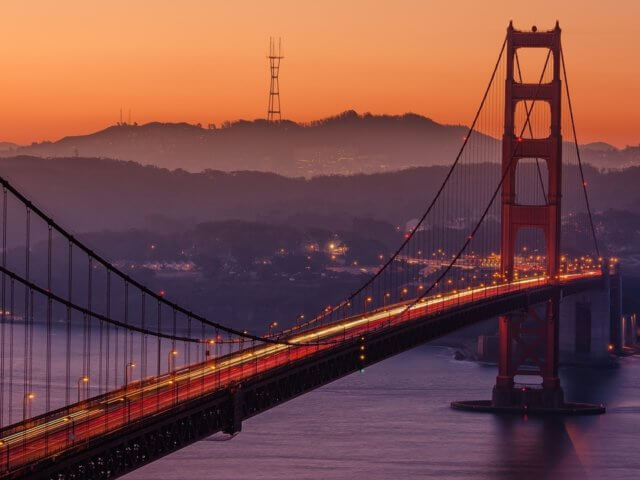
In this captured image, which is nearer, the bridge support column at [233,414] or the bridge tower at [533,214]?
the bridge support column at [233,414]

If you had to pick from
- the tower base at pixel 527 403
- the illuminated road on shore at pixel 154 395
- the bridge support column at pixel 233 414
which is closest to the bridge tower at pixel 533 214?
the tower base at pixel 527 403

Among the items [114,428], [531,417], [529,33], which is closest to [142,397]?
[114,428]

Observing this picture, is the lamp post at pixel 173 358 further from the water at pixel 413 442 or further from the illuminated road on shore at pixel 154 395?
the water at pixel 413 442

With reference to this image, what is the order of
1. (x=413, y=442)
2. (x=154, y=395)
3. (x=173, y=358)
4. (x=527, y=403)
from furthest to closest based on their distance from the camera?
(x=527, y=403) < (x=413, y=442) < (x=173, y=358) < (x=154, y=395)

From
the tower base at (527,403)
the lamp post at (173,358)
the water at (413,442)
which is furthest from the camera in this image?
the tower base at (527,403)

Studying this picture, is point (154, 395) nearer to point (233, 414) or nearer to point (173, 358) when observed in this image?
point (233, 414)

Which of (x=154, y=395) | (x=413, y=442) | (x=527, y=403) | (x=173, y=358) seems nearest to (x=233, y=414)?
(x=154, y=395)

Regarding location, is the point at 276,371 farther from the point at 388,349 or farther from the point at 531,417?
the point at 531,417
